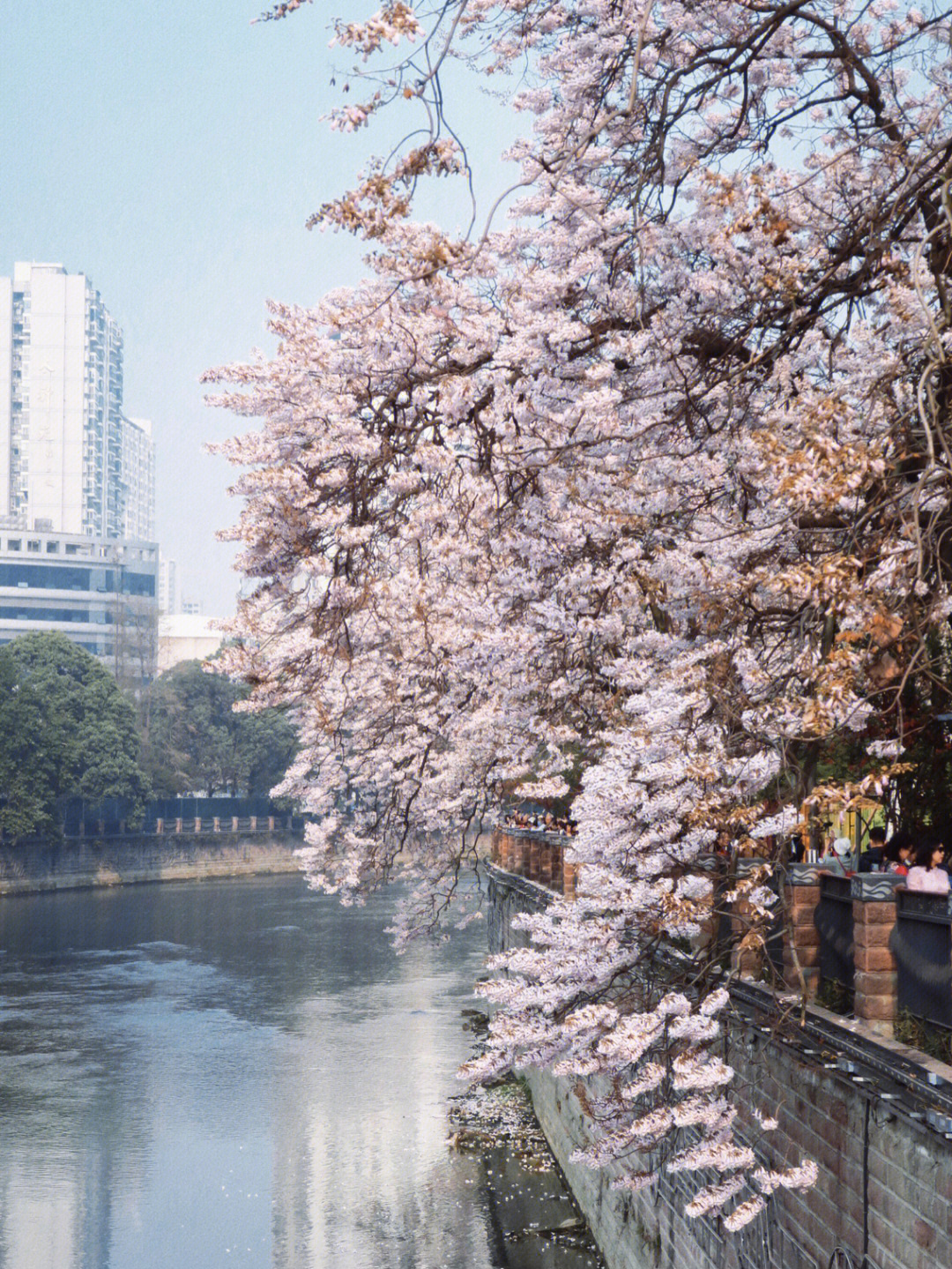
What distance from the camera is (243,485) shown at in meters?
11.9

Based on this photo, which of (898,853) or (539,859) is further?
(539,859)

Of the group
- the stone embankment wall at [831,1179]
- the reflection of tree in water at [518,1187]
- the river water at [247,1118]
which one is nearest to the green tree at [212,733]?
the river water at [247,1118]

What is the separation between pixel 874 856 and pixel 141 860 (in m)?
63.8

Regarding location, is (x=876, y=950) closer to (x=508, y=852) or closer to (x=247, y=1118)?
(x=247, y=1118)

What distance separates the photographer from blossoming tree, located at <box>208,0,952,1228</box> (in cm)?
816

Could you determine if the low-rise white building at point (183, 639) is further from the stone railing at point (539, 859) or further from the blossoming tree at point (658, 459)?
the blossoming tree at point (658, 459)

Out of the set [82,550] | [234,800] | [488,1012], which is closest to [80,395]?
[82,550]

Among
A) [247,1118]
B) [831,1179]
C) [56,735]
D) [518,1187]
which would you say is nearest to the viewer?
[831,1179]

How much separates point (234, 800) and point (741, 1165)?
73429 mm

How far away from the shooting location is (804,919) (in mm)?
10180

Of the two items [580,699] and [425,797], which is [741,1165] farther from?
[425,797]

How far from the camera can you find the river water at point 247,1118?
736 inches

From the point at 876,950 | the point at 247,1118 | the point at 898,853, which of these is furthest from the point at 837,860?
the point at 247,1118

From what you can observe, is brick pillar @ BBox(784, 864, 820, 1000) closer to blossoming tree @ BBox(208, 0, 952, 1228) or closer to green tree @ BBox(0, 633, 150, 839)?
blossoming tree @ BBox(208, 0, 952, 1228)
